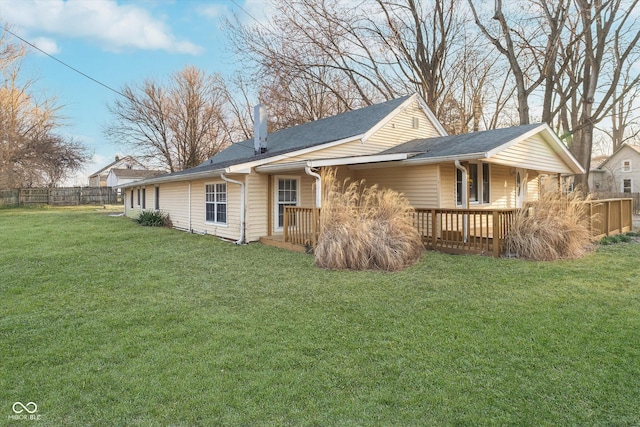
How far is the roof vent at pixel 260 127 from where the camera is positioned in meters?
14.1

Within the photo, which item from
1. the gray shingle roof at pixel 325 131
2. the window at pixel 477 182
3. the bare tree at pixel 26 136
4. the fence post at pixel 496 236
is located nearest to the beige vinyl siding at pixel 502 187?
the window at pixel 477 182

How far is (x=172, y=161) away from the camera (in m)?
30.4

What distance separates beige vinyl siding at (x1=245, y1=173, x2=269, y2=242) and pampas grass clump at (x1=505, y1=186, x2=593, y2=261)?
20.4 feet

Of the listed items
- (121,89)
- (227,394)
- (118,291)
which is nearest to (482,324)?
(227,394)

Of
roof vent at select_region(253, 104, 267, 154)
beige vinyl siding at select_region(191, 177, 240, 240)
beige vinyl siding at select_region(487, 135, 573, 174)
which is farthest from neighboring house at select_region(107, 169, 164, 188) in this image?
beige vinyl siding at select_region(487, 135, 573, 174)

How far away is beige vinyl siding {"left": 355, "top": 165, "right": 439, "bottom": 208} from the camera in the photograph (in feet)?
31.9

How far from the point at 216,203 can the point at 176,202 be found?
3673mm

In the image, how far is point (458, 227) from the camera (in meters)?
8.66

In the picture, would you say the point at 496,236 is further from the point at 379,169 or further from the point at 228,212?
the point at 228,212

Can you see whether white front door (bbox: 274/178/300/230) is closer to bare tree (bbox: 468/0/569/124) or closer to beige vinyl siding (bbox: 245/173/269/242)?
beige vinyl siding (bbox: 245/173/269/242)

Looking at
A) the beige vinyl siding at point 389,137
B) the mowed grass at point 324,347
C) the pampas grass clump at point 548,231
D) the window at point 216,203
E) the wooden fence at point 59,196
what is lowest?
the mowed grass at point 324,347

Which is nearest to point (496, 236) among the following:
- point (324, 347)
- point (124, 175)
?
point (324, 347)

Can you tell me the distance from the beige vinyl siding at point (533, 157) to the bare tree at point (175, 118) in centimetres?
2420

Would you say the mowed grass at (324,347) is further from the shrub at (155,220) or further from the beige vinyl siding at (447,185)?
the shrub at (155,220)
